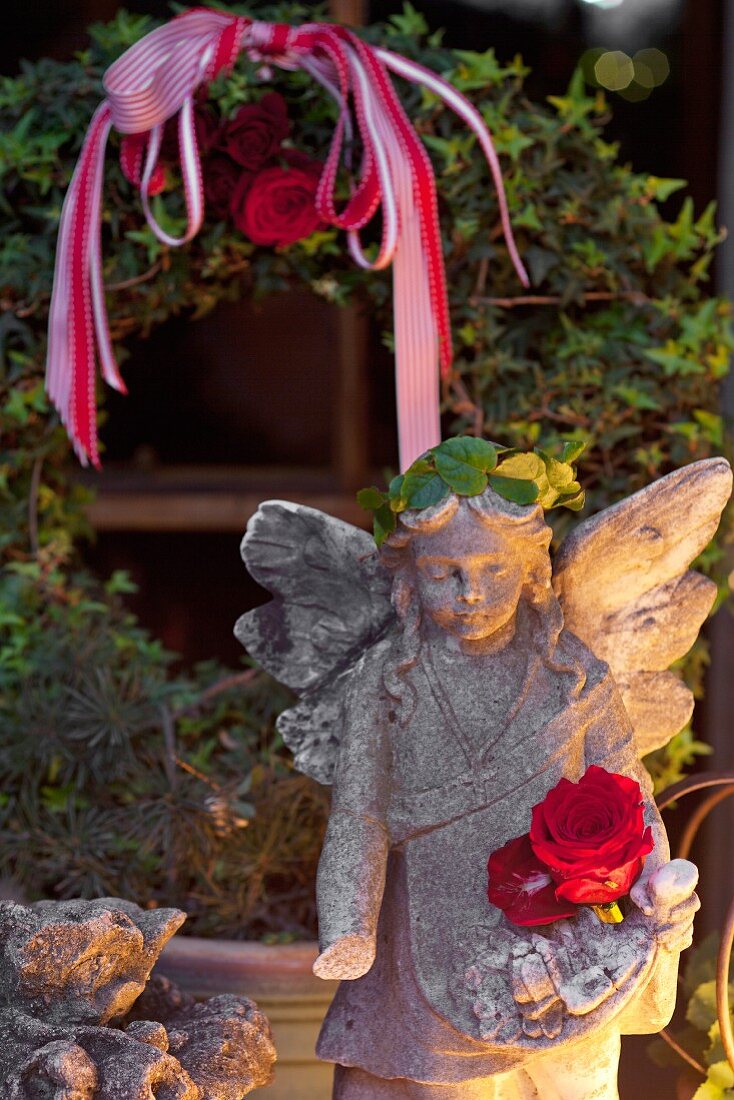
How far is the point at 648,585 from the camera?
1558 mm

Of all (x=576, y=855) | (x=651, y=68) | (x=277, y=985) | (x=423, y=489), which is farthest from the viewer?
(x=651, y=68)

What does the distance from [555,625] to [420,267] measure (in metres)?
0.81

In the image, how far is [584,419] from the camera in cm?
217

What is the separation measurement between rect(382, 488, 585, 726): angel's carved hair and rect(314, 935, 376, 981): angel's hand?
0.78ft

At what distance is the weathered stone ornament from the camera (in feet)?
4.21

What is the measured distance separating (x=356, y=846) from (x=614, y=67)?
207 cm

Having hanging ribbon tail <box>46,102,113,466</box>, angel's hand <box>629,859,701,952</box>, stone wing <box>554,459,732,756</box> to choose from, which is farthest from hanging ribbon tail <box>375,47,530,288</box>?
angel's hand <box>629,859,701,952</box>

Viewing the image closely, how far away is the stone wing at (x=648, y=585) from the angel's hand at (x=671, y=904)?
1.03 feet

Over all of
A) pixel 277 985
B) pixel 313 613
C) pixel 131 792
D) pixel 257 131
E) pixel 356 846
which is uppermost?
pixel 257 131

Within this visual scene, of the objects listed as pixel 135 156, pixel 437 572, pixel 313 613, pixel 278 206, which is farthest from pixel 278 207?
pixel 437 572

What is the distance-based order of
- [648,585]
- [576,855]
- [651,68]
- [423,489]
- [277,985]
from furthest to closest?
[651,68]
[277,985]
[648,585]
[423,489]
[576,855]

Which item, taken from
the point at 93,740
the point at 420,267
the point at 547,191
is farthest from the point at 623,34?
the point at 93,740

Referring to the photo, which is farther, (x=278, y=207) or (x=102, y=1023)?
(x=278, y=207)

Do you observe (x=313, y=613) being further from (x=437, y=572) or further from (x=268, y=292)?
(x=268, y=292)
